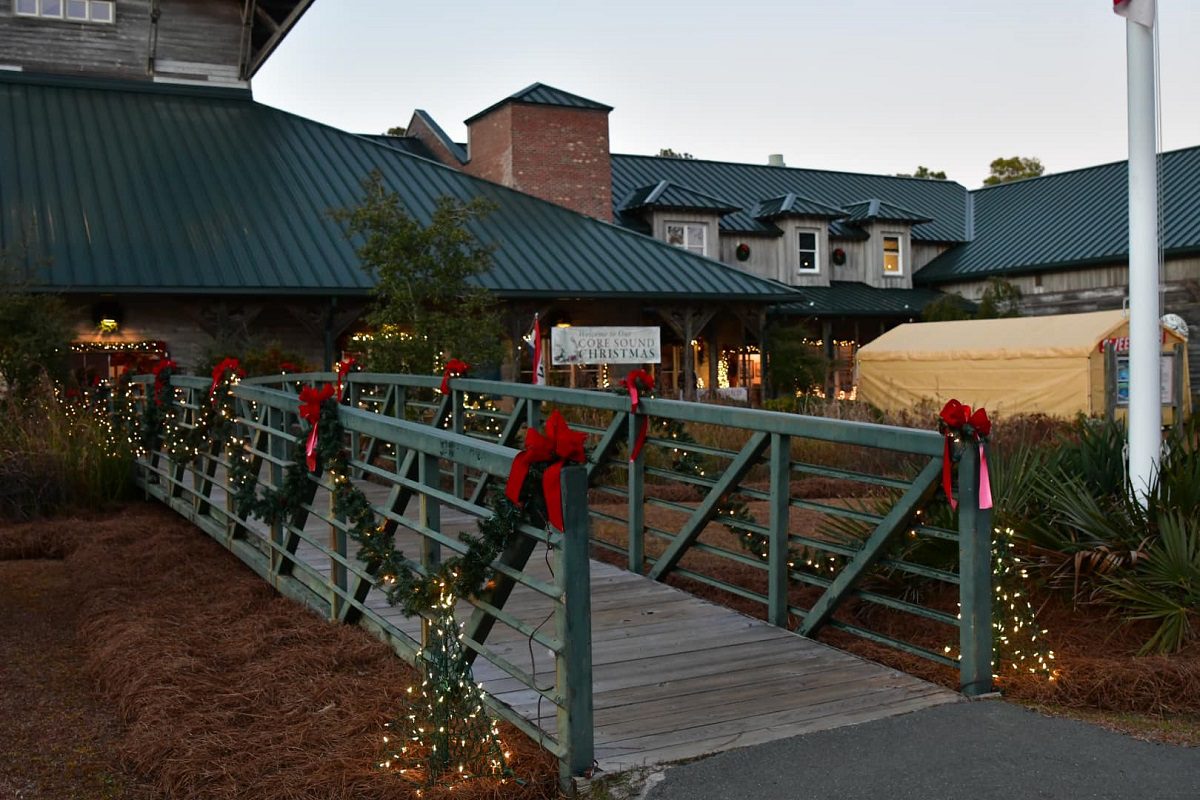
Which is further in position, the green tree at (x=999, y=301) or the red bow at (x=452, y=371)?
the green tree at (x=999, y=301)

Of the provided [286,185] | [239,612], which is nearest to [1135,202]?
[239,612]

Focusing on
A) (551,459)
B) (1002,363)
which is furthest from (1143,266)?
(1002,363)

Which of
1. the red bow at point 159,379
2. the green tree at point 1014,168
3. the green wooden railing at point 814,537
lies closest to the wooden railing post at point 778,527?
the green wooden railing at point 814,537

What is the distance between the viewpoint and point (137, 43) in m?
25.9

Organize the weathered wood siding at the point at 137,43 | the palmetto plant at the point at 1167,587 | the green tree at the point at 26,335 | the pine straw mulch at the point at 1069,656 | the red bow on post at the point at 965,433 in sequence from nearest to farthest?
the red bow on post at the point at 965,433
the pine straw mulch at the point at 1069,656
the palmetto plant at the point at 1167,587
the green tree at the point at 26,335
the weathered wood siding at the point at 137,43

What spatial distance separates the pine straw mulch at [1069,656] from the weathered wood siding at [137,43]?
22.0 meters

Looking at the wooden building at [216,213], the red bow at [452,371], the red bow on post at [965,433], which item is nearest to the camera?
the red bow on post at [965,433]

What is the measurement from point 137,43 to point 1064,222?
81.3 ft

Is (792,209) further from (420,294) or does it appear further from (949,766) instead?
(949,766)

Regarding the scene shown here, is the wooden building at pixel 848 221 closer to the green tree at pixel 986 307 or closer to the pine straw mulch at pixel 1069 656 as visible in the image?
the green tree at pixel 986 307

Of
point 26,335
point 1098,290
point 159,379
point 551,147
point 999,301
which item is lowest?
point 159,379

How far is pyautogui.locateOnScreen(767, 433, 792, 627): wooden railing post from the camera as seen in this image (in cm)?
619

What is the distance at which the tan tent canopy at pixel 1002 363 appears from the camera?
21.9 m

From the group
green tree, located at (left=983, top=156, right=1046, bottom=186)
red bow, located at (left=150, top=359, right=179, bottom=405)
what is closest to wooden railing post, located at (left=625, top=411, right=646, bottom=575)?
red bow, located at (left=150, top=359, right=179, bottom=405)
